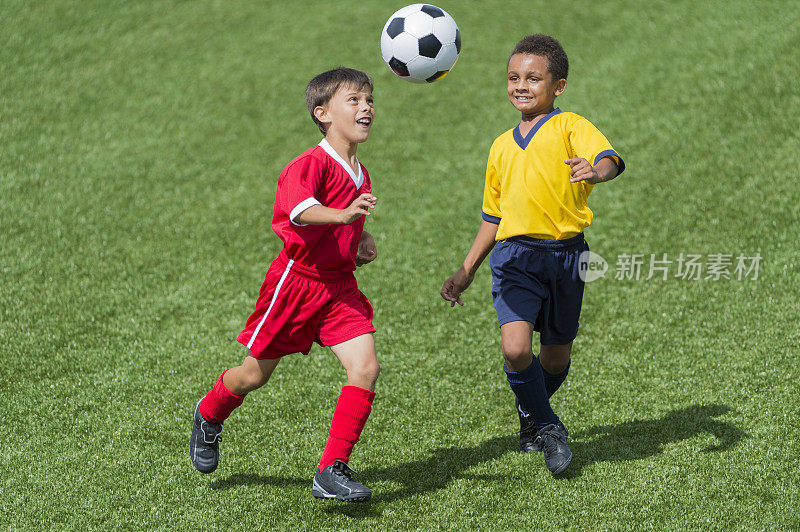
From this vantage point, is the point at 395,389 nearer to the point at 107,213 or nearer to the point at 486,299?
the point at 486,299

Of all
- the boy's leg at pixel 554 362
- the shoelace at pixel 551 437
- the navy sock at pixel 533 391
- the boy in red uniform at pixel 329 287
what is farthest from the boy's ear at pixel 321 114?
the shoelace at pixel 551 437

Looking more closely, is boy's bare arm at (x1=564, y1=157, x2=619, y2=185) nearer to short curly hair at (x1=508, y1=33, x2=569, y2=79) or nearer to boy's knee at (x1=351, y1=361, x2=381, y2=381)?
short curly hair at (x1=508, y1=33, x2=569, y2=79)

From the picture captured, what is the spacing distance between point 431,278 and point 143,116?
4305 millimetres

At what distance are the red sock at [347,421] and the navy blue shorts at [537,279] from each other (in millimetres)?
785

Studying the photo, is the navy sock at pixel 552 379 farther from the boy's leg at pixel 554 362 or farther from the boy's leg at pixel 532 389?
the boy's leg at pixel 532 389

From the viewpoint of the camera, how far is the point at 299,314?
162 inches

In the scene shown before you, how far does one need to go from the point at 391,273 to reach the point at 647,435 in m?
2.79

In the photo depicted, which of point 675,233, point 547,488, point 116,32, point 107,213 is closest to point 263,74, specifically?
point 116,32

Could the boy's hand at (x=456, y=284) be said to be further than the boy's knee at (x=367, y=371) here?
Yes

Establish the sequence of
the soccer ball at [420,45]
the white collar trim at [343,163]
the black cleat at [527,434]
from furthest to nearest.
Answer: the soccer ball at [420,45], the black cleat at [527,434], the white collar trim at [343,163]

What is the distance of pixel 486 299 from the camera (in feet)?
21.7

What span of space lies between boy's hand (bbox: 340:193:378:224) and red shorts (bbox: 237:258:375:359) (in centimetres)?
55

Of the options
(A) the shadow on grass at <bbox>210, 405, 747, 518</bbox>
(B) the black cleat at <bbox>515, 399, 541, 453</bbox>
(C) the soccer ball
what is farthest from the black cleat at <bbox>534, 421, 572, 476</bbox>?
(C) the soccer ball

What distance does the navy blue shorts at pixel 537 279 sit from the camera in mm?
4199
